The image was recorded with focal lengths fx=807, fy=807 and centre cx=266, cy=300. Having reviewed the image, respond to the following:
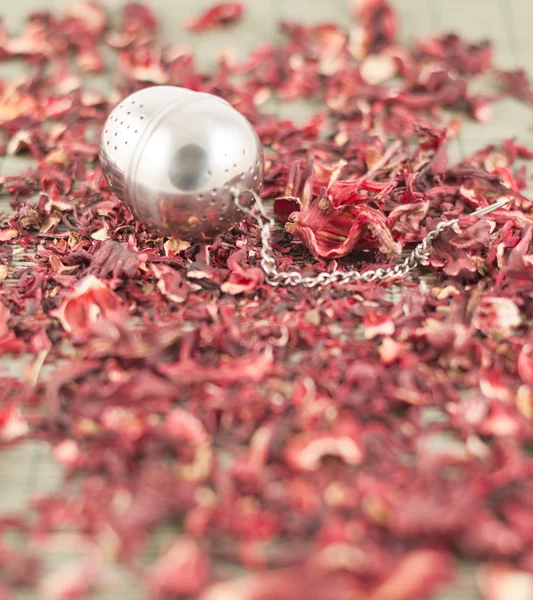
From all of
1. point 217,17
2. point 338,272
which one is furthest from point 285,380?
point 217,17

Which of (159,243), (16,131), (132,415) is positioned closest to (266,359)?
(132,415)

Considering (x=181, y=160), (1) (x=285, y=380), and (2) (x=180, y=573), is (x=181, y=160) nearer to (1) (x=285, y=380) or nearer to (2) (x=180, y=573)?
(1) (x=285, y=380)

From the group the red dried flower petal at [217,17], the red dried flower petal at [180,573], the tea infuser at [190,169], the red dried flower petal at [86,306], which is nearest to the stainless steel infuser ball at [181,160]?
the tea infuser at [190,169]

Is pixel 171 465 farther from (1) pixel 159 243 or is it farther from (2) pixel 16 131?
(2) pixel 16 131

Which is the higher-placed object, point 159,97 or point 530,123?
point 159,97

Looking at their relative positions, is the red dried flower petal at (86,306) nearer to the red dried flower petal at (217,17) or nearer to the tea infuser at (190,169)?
the tea infuser at (190,169)

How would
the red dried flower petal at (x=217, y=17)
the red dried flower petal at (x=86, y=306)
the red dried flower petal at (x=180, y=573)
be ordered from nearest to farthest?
Result: the red dried flower petal at (x=180, y=573) < the red dried flower petal at (x=86, y=306) < the red dried flower petal at (x=217, y=17)

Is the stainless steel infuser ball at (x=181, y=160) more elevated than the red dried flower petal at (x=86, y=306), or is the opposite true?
the stainless steel infuser ball at (x=181, y=160)

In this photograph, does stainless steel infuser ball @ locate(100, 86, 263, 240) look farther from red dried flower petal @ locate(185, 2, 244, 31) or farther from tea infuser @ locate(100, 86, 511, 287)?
red dried flower petal @ locate(185, 2, 244, 31)
